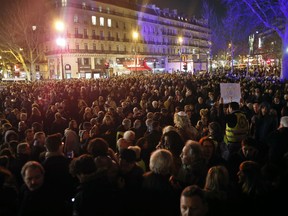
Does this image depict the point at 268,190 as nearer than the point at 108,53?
Yes

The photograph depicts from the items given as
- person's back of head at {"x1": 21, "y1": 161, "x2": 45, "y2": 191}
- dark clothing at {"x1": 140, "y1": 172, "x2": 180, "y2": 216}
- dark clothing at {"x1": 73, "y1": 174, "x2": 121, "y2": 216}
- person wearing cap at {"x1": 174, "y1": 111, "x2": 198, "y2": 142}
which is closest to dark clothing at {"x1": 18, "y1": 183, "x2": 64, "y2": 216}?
person's back of head at {"x1": 21, "y1": 161, "x2": 45, "y2": 191}

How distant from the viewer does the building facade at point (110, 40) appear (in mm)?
61094

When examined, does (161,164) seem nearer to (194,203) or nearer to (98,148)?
(194,203)

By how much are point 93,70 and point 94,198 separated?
62.7 metres

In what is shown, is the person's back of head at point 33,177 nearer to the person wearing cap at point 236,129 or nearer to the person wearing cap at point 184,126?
the person wearing cap at point 184,126

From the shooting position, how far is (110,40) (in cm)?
7044

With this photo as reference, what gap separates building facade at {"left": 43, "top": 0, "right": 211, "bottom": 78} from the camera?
6109cm

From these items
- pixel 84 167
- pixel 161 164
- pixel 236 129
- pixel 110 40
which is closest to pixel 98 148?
pixel 84 167

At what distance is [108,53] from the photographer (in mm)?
69000

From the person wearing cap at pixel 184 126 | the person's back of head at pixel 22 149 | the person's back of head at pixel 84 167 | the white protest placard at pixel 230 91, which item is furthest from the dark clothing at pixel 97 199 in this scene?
the white protest placard at pixel 230 91

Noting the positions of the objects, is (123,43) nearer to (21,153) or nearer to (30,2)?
(30,2)

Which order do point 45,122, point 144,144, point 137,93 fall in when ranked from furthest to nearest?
point 137,93, point 45,122, point 144,144

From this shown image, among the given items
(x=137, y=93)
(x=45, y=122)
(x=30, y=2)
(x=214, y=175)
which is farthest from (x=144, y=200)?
(x=30, y=2)

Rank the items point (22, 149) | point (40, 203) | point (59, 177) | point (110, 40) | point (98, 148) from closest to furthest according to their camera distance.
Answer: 1. point (40, 203)
2. point (59, 177)
3. point (98, 148)
4. point (22, 149)
5. point (110, 40)
